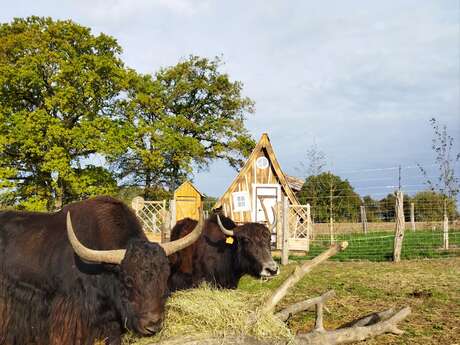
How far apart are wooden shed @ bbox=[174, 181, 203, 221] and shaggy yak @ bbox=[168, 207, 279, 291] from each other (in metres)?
13.8

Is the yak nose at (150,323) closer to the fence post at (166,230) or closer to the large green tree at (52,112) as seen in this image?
the fence post at (166,230)

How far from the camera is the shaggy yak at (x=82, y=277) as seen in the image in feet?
14.9

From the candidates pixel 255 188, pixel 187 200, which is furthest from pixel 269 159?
pixel 187 200

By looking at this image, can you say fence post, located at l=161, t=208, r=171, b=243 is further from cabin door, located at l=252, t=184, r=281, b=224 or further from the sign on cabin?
cabin door, located at l=252, t=184, r=281, b=224

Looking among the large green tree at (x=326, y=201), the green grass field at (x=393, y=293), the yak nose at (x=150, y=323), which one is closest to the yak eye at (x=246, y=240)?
the green grass field at (x=393, y=293)

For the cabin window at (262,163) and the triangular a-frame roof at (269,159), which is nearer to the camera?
the triangular a-frame roof at (269,159)

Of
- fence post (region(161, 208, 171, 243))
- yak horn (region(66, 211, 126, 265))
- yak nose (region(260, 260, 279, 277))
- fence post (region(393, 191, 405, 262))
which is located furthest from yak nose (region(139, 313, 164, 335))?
fence post (region(393, 191, 405, 262))

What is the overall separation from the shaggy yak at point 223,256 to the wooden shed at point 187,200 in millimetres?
13828

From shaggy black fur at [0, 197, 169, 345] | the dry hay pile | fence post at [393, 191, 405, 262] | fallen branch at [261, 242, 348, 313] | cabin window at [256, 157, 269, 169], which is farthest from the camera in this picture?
A: cabin window at [256, 157, 269, 169]

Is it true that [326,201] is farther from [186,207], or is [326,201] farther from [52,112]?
[52,112]

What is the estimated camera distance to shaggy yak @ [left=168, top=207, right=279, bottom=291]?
8109mm

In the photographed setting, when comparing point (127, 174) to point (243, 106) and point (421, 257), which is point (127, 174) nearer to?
point (243, 106)

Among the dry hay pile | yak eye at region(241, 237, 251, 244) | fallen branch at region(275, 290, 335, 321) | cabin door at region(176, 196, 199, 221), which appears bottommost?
fallen branch at region(275, 290, 335, 321)

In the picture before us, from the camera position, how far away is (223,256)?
848 cm
